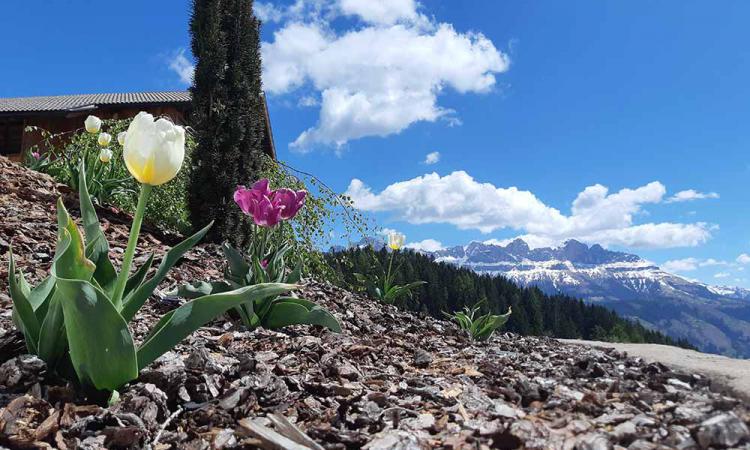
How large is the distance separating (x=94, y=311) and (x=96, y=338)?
0.13 metres

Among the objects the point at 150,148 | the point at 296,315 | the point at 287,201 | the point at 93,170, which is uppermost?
Answer: the point at 93,170

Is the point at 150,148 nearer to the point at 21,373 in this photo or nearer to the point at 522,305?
the point at 21,373

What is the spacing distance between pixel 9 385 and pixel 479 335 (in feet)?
12.5

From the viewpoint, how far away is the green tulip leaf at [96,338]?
1.67 meters

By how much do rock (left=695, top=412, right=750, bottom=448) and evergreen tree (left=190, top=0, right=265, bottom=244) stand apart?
532cm

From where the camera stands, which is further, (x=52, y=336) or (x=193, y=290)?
(x=193, y=290)

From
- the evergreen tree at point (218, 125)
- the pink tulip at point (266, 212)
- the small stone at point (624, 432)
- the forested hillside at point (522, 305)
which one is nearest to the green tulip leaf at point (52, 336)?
the pink tulip at point (266, 212)

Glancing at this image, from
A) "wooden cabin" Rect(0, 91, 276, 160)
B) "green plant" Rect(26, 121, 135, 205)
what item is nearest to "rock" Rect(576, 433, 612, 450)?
"green plant" Rect(26, 121, 135, 205)

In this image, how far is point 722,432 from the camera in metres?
1.18

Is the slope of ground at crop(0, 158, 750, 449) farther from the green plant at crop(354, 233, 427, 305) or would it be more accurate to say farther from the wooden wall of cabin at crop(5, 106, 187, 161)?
the wooden wall of cabin at crop(5, 106, 187, 161)

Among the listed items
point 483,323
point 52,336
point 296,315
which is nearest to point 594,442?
point 52,336

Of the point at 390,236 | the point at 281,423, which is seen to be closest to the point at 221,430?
the point at 281,423

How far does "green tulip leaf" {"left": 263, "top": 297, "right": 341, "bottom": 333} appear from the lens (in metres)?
3.36

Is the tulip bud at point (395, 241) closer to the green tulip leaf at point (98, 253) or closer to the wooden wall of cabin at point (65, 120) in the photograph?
the green tulip leaf at point (98, 253)
